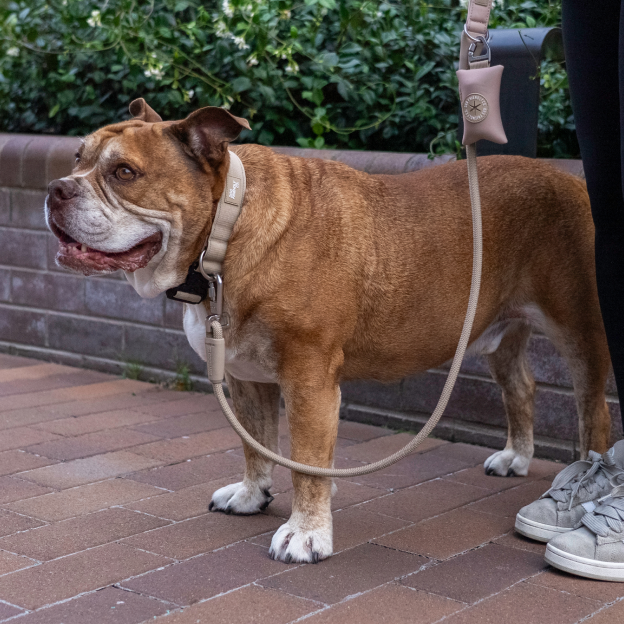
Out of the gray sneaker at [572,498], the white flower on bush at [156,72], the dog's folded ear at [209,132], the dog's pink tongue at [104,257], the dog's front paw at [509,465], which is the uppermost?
the white flower on bush at [156,72]

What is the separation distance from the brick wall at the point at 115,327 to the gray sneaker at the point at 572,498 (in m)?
0.93

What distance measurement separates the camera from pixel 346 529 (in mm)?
3109

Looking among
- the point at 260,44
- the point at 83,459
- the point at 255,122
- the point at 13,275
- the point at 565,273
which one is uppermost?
the point at 260,44

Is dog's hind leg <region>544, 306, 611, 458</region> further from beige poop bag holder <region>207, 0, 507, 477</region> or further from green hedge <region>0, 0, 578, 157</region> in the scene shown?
green hedge <region>0, 0, 578, 157</region>

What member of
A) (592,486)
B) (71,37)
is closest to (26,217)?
(71,37)

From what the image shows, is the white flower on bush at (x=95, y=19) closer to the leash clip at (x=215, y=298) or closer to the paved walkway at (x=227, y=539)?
the paved walkway at (x=227, y=539)

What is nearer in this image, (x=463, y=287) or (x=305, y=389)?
(x=305, y=389)

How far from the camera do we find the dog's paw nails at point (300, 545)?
280 cm

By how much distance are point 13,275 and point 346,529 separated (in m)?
3.31

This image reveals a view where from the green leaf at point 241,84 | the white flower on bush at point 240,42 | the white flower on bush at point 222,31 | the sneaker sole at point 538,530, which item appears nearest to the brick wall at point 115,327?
the green leaf at point 241,84

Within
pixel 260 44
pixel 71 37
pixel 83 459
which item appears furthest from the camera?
pixel 71 37

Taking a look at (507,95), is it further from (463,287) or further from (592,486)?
(592,486)

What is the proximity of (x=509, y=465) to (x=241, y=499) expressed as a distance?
1.17 meters

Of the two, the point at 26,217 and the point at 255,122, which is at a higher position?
the point at 255,122
